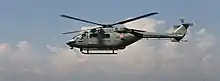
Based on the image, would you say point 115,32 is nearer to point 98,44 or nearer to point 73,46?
point 98,44

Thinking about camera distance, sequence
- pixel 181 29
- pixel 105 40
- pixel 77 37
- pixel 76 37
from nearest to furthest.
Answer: pixel 105 40, pixel 77 37, pixel 76 37, pixel 181 29

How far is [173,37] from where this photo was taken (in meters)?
65.8

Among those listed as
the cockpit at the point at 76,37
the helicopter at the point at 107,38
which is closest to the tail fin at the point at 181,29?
the helicopter at the point at 107,38

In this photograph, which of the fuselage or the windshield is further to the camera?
the windshield

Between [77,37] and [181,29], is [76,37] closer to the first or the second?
[77,37]

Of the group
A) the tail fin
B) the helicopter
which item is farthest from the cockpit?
the tail fin

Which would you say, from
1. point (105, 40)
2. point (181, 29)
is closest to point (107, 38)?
point (105, 40)

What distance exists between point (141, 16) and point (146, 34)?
7.70 meters

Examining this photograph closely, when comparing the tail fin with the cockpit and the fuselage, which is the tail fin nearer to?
the fuselage

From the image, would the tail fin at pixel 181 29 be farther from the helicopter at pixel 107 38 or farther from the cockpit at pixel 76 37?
the cockpit at pixel 76 37

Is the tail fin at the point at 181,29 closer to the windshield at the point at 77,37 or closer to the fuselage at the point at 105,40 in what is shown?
the fuselage at the point at 105,40

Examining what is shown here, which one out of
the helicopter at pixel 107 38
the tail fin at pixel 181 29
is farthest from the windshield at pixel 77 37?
the tail fin at pixel 181 29

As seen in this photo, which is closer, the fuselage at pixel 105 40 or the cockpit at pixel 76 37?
the fuselage at pixel 105 40

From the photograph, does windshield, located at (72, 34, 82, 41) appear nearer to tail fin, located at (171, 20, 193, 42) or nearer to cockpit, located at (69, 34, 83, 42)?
cockpit, located at (69, 34, 83, 42)
